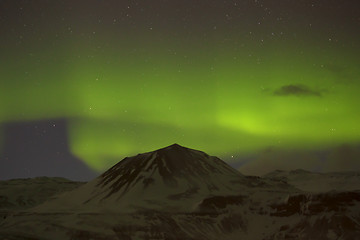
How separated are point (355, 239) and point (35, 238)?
403 ft

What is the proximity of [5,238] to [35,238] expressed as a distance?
14.6 meters

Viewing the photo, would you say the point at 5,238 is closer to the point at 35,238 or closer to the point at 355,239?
the point at 35,238

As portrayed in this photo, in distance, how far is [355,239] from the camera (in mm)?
198500

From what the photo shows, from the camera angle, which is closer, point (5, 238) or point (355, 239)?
point (5, 238)

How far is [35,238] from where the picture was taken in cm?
19800

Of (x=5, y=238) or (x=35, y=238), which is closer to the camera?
(x=5, y=238)

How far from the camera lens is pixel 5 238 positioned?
609ft

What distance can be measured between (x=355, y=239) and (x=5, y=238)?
130765mm

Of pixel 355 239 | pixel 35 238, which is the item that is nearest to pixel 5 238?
pixel 35 238
